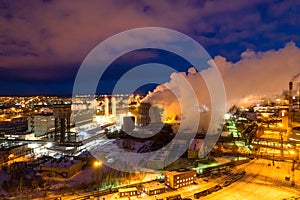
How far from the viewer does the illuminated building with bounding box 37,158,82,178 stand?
747 cm

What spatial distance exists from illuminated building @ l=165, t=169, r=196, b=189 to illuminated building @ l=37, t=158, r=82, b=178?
287 centimetres

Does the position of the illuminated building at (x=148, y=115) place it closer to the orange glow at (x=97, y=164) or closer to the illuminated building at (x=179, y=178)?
the orange glow at (x=97, y=164)

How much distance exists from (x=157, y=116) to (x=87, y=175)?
26.0ft

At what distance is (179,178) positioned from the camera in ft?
21.2

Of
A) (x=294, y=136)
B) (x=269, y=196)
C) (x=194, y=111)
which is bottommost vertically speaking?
(x=269, y=196)

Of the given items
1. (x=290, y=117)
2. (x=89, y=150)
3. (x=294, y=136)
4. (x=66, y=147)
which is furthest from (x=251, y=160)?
(x=66, y=147)

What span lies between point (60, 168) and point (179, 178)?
11.2 feet

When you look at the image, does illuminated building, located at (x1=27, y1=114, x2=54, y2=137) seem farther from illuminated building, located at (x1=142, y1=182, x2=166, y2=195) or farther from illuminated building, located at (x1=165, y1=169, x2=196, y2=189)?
illuminated building, located at (x1=165, y1=169, x2=196, y2=189)

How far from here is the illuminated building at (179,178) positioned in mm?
6375

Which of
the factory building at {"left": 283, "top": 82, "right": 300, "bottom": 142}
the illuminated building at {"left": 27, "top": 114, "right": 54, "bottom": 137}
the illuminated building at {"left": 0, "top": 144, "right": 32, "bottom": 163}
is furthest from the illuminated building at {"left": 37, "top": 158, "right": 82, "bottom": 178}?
the factory building at {"left": 283, "top": 82, "right": 300, "bottom": 142}

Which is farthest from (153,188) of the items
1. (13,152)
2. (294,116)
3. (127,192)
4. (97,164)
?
(294,116)

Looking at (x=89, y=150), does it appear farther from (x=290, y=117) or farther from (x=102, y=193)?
(x=290, y=117)

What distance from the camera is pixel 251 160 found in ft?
29.5

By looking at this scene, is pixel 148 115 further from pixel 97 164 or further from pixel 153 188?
pixel 153 188
